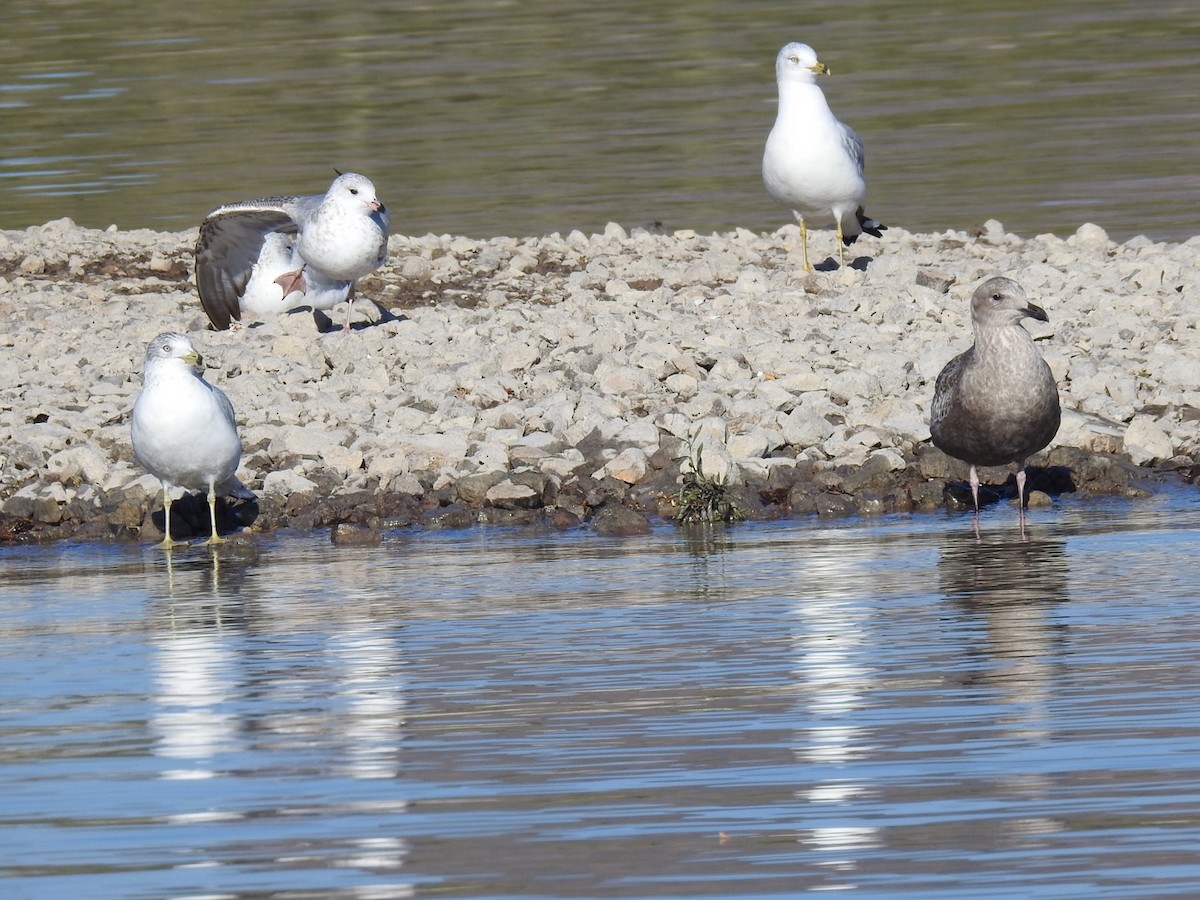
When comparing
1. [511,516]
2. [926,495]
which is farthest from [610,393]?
[926,495]

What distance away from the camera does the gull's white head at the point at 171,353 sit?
1266 centimetres

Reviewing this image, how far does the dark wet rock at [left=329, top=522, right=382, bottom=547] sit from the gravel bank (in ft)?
0.17

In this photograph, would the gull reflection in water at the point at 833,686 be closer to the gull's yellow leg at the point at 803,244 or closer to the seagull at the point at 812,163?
the gull's yellow leg at the point at 803,244

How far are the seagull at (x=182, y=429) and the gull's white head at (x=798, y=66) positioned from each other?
24.5 feet

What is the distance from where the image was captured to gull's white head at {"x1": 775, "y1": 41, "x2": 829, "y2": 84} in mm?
18714

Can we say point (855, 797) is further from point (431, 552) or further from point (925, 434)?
point (925, 434)

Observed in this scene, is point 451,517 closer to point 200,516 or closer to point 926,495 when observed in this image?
point 200,516

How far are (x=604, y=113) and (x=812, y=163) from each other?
482 inches

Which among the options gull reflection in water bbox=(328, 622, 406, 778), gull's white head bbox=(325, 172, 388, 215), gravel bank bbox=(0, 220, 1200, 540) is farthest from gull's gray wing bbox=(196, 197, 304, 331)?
gull reflection in water bbox=(328, 622, 406, 778)

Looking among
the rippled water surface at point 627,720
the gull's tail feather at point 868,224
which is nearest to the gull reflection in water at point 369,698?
the rippled water surface at point 627,720

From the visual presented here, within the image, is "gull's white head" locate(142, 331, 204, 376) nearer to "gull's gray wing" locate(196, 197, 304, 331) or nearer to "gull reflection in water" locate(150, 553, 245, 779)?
"gull reflection in water" locate(150, 553, 245, 779)

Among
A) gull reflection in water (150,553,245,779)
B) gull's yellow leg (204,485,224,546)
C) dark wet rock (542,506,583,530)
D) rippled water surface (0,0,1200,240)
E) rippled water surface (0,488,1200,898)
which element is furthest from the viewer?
rippled water surface (0,0,1200,240)

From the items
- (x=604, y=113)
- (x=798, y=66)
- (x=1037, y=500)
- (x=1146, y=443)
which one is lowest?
(x=1037, y=500)

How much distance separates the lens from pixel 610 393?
44.6 feet
